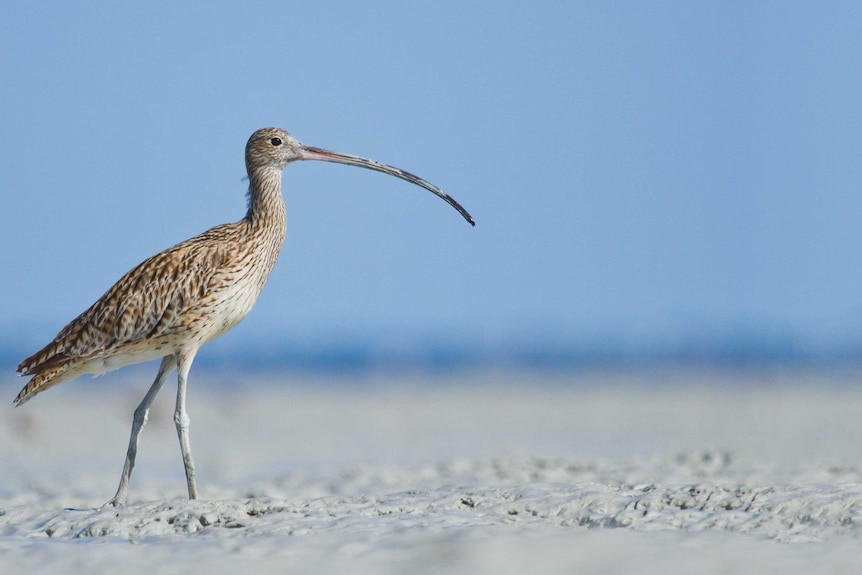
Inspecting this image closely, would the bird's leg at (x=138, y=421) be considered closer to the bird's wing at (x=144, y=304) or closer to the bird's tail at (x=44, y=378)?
the bird's wing at (x=144, y=304)

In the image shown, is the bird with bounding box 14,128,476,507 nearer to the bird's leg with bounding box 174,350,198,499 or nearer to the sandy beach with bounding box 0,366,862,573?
the bird's leg with bounding box 174,350,198,499

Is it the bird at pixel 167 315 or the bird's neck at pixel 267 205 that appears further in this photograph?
the bird's neck at pixel 267 205

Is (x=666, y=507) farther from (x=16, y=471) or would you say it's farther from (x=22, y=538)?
(x=16, y=471)

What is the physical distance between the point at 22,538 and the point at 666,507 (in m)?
2.83

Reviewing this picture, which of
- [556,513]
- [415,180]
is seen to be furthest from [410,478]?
[556,513]

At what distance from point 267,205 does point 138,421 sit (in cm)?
173

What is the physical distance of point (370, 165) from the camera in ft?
30.1

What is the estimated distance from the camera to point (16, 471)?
1282cm

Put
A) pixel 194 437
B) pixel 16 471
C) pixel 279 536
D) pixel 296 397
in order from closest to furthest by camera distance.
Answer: pixel 279 536 < pixel 16 471 < pixel 194 437 < pixel 296 397

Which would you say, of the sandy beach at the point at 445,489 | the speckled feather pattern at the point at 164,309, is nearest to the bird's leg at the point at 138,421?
the speckled feather pattern at the point at 164,309

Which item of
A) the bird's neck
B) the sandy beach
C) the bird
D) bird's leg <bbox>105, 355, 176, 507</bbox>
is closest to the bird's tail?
the bird

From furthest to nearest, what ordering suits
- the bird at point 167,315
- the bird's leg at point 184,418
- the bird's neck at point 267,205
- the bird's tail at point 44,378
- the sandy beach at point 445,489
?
the bird's neck at point 267,205 → the bird's tail at point 44,378 → the bird at point 167,315 → the bird's leg at point 184,418 → the sandy beach at point 445,489

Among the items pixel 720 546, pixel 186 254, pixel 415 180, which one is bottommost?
pixel 720 546

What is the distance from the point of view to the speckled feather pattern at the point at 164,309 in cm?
785
